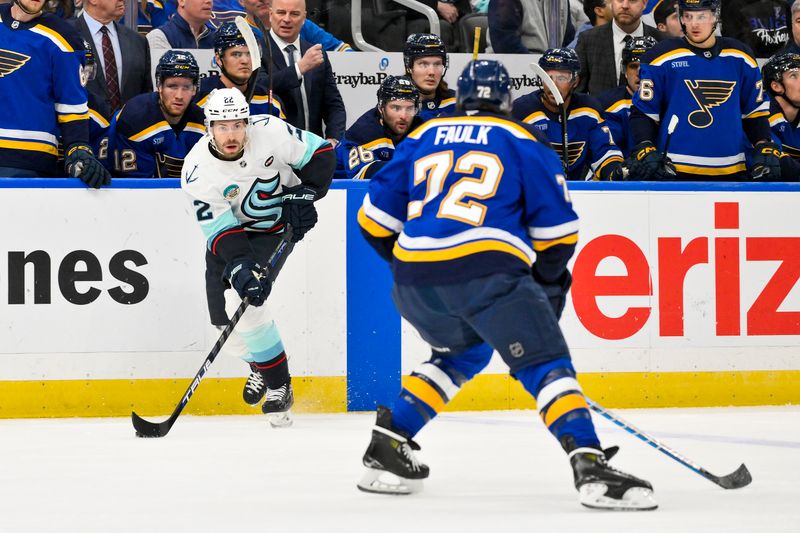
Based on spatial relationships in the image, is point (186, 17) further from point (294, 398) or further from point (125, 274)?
point (294, 398)

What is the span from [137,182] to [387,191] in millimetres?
2257

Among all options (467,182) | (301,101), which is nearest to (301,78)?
(301,101)

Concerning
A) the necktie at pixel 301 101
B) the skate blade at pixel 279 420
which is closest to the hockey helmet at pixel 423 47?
the necktie at pixel 301 101

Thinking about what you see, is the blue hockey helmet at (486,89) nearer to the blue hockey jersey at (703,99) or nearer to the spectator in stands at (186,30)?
the blue hockey jersey at (703,99)

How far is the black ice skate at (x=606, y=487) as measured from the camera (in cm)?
319

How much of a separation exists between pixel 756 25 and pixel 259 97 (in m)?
3.15

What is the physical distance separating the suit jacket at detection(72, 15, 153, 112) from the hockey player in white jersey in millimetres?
1170

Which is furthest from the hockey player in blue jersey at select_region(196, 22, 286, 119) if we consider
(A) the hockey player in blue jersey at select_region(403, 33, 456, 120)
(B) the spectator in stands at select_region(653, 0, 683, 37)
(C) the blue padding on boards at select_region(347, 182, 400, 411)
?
(B) the spectator in stands at select_region(653, 0, 683, 37)

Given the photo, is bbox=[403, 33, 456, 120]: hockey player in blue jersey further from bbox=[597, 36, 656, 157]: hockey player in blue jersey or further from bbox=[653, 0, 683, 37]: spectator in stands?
bbox=[653, 0, 683, 37]: spectator in stands

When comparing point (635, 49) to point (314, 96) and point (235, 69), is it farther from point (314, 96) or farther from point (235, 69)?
point (235, 69)

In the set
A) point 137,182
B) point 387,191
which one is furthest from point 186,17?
point 387,191

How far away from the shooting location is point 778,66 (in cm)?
642

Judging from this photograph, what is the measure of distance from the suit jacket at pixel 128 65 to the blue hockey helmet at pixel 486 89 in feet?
9.97

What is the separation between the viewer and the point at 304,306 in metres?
5.62
